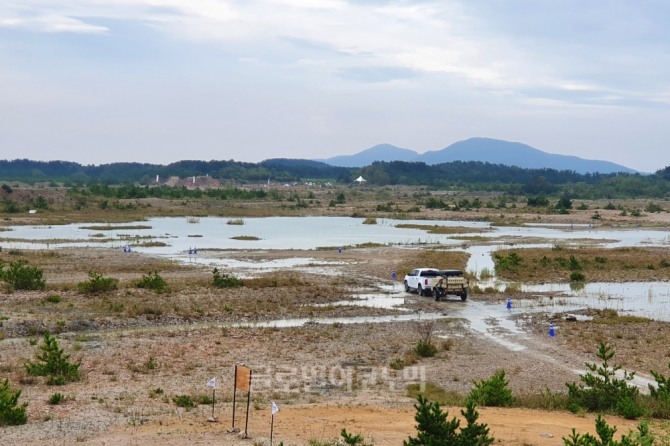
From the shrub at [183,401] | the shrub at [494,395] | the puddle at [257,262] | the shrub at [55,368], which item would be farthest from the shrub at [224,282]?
the shrub at [494,395]

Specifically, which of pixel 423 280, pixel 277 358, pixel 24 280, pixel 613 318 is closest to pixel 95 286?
pixel 24 280

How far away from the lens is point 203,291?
40.1m

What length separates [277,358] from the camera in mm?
24781

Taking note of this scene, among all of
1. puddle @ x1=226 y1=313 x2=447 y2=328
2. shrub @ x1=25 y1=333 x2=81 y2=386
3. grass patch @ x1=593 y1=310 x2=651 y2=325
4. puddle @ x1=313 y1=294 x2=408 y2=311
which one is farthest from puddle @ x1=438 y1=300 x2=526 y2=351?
shrub @ x1=25 y1=333 x2=81 y2=386

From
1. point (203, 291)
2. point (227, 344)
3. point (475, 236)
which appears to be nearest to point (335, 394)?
point (227, 344)

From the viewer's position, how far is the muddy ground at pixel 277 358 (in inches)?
634

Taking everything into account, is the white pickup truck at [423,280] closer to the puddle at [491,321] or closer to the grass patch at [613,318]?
the puddle at [491,321]

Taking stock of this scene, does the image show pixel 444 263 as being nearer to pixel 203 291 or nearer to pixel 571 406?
pixel 203 291

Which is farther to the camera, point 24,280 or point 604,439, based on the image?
point 24,280

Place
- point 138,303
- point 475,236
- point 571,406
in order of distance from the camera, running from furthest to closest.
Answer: point 475,236
point 138,303
point 571,406

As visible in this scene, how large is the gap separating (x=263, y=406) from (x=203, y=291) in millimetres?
22512

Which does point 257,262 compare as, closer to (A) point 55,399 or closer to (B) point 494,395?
(A) point 55,399

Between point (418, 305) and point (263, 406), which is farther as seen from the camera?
point (418, 305)

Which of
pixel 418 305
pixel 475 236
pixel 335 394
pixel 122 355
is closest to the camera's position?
pixel 335 394
